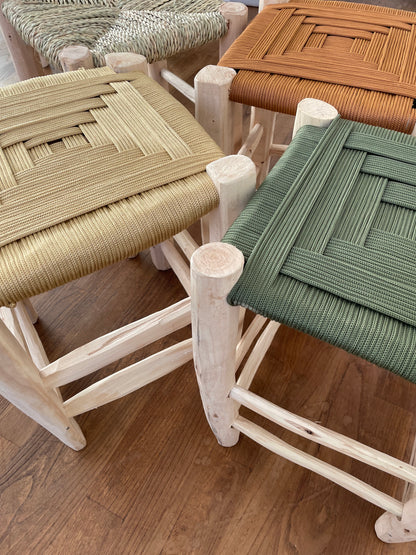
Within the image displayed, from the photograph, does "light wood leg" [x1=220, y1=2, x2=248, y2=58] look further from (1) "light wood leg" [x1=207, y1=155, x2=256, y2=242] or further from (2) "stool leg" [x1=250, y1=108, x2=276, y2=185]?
(1) "light wood leg" [x1=207, y1=155, x2=256, y2=242]

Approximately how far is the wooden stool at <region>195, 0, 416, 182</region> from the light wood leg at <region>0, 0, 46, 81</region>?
63 cm

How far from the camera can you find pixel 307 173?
0.54 metres

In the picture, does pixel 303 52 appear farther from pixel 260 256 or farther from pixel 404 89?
pixel 260 256

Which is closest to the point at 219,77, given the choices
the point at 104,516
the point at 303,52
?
the point at 303,52

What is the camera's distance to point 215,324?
0.48 m

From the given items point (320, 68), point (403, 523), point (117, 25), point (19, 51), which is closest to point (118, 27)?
point (117, 25)

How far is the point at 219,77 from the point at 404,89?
29 centimetres

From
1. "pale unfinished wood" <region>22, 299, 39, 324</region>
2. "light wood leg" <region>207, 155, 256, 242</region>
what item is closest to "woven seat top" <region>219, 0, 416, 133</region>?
"light wood leg" <region>207, 155, 256, 242</region>

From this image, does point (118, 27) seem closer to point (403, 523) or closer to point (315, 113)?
point (315, 113)

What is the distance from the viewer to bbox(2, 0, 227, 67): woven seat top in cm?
86

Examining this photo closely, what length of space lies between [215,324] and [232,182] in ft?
0.59

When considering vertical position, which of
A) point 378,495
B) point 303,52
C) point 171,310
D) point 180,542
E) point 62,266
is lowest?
point 180,542

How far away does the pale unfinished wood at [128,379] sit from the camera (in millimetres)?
673

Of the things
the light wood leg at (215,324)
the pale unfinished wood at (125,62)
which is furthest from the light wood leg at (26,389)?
the pale unfinished wood at (125,62)
